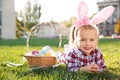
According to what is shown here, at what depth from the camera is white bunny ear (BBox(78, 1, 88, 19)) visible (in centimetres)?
413

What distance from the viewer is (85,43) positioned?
406cm

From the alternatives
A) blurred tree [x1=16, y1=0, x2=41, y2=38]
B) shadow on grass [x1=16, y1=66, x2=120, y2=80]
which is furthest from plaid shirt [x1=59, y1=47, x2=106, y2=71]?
blurred tree [x1=16, y1=0, x2=41, y2=38]

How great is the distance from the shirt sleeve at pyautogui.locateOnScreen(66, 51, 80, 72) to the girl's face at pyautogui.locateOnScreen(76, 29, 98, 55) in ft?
0.39

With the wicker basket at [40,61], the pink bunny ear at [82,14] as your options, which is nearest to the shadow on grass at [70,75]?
the wicker basket at [40,61]

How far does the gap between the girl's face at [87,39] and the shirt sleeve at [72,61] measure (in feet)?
0.39

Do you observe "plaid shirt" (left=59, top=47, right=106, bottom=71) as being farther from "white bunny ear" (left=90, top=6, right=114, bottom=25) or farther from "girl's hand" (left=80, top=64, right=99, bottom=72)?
"white bunny ear" (left=90, top=6, right=114, bottom=25)

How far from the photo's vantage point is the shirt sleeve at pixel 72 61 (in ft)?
13.3

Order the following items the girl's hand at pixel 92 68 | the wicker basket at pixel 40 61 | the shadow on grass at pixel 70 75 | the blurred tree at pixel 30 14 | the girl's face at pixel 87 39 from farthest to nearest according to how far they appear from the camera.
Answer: the blurred tree at pixel 30 14, the wicker basket at pixel 40 61, the girl's face at pixel 87 39, the girl's hand at pixel 92 68, the shadow on grass at pixel 70 75

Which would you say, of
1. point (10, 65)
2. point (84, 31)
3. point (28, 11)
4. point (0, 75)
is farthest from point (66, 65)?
point (28, 11)

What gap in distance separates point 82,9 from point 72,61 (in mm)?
552

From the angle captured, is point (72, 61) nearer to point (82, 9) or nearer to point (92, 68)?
point (92, 68)

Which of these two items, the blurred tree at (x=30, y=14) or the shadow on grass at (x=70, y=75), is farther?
the blurred tree at (x=30, y=14)

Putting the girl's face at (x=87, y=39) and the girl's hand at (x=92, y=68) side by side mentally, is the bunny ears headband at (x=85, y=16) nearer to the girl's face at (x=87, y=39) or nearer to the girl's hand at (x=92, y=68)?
the girl's face at (x=87, y=39)

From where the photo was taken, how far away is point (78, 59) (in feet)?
13.5
